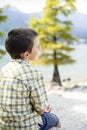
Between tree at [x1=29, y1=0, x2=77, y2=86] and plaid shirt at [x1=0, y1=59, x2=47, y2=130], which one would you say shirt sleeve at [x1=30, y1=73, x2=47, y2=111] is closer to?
plaid shirt at [x1=0, y1=59, x2=47, y2=130]

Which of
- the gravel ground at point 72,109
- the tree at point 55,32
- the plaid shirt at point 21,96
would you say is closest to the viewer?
the plaid shirt at point 21,96

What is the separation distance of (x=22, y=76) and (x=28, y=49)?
204 millimetres

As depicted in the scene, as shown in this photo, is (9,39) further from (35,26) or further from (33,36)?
(35,26)

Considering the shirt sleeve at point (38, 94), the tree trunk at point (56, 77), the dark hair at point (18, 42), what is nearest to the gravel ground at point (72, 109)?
the tree trunk at point (56, 77)

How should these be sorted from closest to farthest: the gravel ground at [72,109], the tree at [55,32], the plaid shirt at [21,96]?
the plaid shirt at [21,96] → the gravel ground at [72,109] → the tree at [55,32]

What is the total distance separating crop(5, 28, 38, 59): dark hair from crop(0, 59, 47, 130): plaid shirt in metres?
0.07

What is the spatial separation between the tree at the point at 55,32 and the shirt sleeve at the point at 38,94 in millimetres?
12205

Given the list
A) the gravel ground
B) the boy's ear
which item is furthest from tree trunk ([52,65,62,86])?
the boy's ear

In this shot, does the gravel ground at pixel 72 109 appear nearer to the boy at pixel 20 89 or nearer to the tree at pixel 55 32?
the tree at pixel 55 32

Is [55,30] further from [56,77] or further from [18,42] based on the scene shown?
[18,42]

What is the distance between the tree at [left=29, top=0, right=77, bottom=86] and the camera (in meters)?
15.2

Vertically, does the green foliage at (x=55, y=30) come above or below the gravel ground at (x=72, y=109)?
above

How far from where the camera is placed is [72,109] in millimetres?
8938

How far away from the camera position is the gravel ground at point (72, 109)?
660 cm
